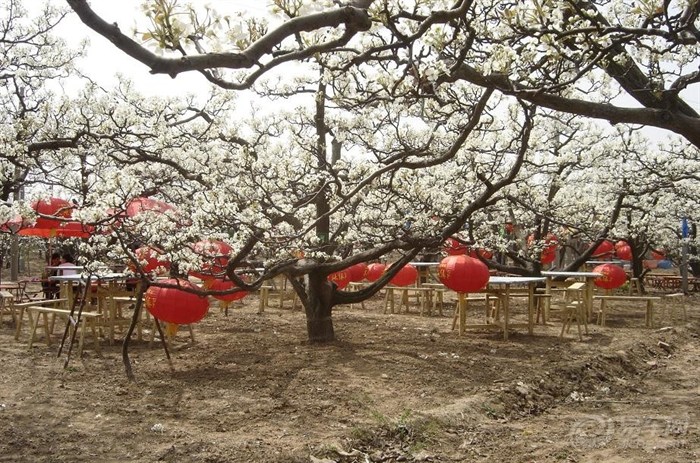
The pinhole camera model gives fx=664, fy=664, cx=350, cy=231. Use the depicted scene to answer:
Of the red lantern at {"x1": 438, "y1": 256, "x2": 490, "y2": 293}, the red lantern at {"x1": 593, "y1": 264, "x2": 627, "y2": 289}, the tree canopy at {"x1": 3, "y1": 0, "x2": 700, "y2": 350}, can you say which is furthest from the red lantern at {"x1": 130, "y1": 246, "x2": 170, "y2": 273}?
the red lantern at {"x1": 593, "y1": 264, "x2": 627, "y2": 289}

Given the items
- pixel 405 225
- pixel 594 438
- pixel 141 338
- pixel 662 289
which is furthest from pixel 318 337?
pixel 662 289

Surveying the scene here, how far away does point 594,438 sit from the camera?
6.07m

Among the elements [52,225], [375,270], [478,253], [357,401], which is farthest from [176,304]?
[375,270]

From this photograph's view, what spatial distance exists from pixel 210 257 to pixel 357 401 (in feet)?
7.42

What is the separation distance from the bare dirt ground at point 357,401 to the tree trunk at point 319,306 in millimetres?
278

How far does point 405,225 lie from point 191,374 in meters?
3.65

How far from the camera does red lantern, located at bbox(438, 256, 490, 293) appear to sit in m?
9.26

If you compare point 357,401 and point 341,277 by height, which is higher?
point 341,277

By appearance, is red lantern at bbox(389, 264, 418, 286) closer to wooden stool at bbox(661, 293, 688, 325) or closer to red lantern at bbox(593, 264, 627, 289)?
red lantern at bbox(593, 264, 627, 289)

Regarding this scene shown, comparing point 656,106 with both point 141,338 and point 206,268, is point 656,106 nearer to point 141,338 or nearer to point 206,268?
point 206,268

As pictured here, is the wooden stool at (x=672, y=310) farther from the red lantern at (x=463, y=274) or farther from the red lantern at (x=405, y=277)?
the red lantern at (x=463, y=274)

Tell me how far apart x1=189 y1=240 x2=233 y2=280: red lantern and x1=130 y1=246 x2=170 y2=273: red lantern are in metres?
0.39

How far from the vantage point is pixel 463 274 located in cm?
925

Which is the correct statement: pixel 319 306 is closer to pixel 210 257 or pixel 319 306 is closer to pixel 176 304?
pixel 210 257
